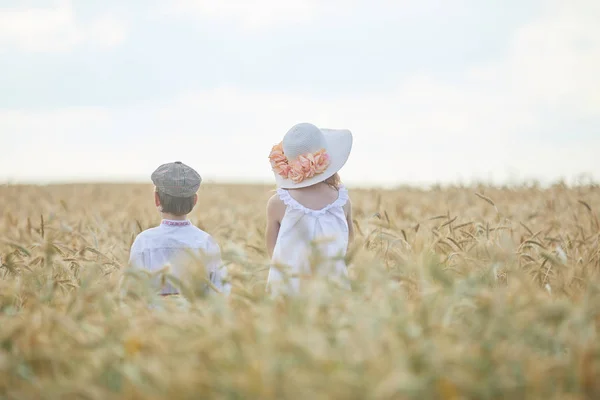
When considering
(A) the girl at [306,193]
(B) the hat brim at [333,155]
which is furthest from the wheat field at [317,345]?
(B) the hat brim at [333,155]

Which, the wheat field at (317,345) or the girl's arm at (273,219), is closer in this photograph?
the wheat field at (317,345)

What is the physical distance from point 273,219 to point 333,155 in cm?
50

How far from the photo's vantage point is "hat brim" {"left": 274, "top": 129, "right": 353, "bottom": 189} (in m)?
3.79

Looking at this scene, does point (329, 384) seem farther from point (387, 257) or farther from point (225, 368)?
point (387, 257)

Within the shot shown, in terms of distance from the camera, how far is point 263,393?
169 cm

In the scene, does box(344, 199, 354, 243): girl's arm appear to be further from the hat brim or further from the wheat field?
the wheat field

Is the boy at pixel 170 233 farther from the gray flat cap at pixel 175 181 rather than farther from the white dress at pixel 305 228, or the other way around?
the white dress at pixel 305 228

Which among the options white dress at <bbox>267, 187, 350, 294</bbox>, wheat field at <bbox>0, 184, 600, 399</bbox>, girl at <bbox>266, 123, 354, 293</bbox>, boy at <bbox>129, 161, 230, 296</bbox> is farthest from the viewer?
boy at <bbox>129, 161, 230, 296</bbox>

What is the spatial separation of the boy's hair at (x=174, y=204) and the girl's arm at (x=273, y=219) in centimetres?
49

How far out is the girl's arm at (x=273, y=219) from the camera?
3836 millimetres

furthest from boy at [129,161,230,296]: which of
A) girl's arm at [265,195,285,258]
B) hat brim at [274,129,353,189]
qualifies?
hat brim at [274,129,353,189]

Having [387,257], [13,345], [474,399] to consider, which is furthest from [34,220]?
[474,399]

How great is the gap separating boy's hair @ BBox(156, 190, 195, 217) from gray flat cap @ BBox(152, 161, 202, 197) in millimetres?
27

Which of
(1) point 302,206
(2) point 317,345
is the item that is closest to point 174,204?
(1) point 302,206
